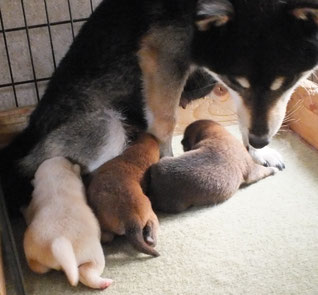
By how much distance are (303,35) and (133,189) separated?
70cm

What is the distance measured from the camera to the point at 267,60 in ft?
4.60

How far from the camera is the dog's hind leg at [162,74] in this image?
1.69m

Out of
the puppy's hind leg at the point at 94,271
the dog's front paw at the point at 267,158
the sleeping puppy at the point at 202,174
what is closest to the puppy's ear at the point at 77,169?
the sleeping puppy at the point at 202,174

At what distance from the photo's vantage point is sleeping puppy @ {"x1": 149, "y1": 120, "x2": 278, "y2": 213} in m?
1.54

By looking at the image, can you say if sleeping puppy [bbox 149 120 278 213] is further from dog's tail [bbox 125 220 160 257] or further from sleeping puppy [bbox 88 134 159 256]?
dog's tail [bbox 125 220 160 257]

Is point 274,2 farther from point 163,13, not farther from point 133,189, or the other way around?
point 133,189

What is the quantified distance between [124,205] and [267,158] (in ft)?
2.66

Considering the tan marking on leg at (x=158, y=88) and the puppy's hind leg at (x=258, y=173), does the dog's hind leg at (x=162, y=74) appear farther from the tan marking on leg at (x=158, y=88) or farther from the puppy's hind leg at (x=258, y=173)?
the puppy's hind leg at (x=258, y=173)

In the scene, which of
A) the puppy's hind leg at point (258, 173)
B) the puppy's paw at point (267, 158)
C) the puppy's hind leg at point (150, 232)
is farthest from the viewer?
the puppy's paw at point (267, 158)

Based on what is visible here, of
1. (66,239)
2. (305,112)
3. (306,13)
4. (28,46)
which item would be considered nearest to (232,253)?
(66,239)

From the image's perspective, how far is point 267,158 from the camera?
6.40 ft

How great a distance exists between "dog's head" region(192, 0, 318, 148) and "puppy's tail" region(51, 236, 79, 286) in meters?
0.77

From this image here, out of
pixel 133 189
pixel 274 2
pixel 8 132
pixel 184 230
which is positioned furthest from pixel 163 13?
pixel 8 132

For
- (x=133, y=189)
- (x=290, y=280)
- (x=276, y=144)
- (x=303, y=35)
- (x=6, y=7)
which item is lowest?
(x=276, y=144)
